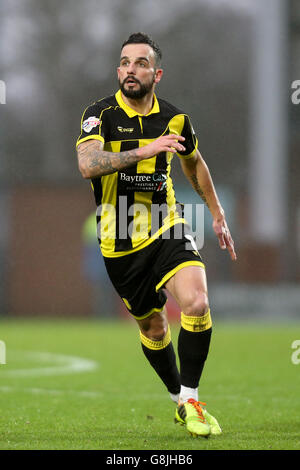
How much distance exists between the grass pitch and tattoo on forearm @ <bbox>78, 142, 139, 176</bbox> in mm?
1469

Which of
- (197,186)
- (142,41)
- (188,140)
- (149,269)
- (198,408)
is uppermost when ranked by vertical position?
(142,41)

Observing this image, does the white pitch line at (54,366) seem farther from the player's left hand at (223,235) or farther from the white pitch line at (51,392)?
the player's left hand at (223,235)

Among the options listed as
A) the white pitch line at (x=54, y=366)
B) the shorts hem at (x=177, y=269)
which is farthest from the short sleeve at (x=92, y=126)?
the white pitch line at (x=54, y=366)

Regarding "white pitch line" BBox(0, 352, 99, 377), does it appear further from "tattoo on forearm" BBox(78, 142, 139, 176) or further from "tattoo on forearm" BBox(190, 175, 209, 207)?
"tattoo on forearm" BBox(78, 142, 139, 176)

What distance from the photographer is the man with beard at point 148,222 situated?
512 centimetres

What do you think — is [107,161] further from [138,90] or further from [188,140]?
[188,140]

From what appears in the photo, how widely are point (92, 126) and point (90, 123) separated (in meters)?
0.03

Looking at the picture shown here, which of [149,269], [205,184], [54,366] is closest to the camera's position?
[149,269]

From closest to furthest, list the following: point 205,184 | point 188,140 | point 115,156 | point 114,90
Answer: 1. point 115,156
2. point 188,140
3. point 205,184
4. point 114,90

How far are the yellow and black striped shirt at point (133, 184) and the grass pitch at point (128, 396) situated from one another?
1127mm

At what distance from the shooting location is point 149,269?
17.7ft

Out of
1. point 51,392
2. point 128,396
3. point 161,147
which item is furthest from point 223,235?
point 51,392

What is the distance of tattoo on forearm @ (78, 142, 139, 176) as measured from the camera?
4.83 metres

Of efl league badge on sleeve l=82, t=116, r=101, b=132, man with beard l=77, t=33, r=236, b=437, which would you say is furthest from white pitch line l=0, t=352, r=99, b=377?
efl league badge on sleeve l=82, t=116, r=101, b=132
